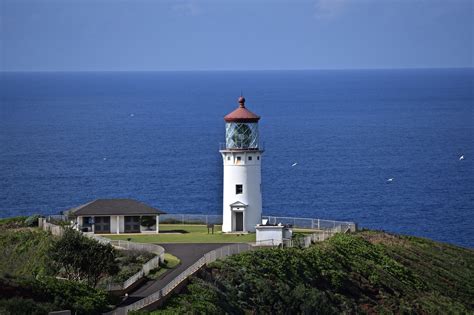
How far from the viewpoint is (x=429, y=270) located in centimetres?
5350

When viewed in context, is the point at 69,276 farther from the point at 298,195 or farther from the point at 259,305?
the point at 298,195

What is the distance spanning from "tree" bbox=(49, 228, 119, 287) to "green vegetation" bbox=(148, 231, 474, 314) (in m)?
2.98

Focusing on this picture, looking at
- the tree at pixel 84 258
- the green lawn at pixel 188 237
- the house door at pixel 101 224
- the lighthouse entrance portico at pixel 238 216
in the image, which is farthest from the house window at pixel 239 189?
the tree at pixel 84 258

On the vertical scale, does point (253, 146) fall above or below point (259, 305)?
above

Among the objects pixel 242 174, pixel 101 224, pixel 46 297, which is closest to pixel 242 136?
pixel 242 174

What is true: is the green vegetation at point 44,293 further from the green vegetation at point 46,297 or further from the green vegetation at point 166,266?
the green vegetation at point 166,266

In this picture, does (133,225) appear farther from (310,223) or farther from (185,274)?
(185,274)

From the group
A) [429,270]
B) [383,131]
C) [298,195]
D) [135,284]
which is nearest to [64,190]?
[298,195]

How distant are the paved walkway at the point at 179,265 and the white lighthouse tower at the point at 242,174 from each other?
4366 mm

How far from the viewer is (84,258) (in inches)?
1716

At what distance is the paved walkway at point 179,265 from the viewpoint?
42438 mm

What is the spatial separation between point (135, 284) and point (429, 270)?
14564mm

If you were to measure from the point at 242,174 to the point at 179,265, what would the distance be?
9.95 meters

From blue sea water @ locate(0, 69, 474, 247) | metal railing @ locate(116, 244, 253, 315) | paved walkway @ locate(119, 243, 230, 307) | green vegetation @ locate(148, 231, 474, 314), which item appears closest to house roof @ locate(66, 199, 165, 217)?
paved walkway @ locate(119, 243, 230, 307)
